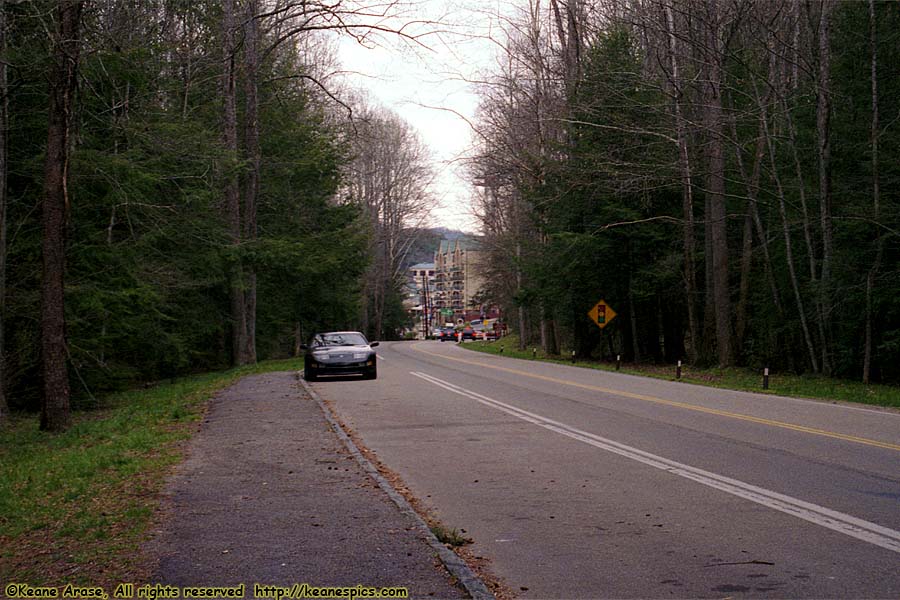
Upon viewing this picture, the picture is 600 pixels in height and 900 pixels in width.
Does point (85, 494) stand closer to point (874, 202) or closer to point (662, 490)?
point (662, 490)

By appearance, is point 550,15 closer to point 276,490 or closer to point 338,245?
point 338,245

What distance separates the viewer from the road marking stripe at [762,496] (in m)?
6.57

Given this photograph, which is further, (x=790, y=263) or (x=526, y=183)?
(x=526, y=183)

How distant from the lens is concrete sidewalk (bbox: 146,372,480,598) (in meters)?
5.54

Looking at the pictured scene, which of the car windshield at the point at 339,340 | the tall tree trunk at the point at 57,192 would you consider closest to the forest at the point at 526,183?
the tall tree trunk at the point at 57,192

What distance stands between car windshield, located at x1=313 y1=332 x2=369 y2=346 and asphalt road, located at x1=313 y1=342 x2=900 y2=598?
8.82m

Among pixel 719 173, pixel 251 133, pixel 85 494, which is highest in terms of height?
pixel 251 133

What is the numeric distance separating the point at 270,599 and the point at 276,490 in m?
3.58

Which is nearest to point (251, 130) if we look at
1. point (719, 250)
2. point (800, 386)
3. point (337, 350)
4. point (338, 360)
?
point (337, 350)

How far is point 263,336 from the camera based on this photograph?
46312 millimetres

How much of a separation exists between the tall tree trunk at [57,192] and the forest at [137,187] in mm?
28

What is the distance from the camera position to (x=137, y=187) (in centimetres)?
2023

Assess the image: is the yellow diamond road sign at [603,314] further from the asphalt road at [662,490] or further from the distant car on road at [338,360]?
the asphalt road at [662,490]

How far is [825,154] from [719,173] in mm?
3666
